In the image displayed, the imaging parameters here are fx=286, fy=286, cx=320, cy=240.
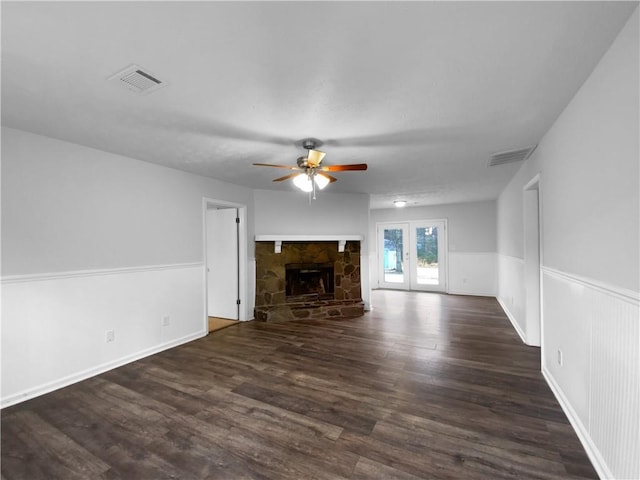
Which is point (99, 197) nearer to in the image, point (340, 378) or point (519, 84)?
point (340, 378)

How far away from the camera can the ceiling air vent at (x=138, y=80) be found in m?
1.66

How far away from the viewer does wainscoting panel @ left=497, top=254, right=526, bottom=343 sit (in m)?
3.92

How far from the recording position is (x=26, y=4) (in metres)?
1.20

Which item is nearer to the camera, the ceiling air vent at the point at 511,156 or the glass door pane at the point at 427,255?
the ceiling air vent at the point at 511,156

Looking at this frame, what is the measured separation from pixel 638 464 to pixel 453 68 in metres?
2.12

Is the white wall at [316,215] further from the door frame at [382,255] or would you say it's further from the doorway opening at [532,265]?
the doorway opening at [532,265]

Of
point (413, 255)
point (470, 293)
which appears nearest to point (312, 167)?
point (413, 255)

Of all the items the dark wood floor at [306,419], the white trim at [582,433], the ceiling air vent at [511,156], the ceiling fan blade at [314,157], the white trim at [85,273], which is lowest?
the dark wood floor at [306,419]

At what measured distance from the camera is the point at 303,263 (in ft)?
17.6

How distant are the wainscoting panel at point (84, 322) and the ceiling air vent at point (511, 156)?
4.15 metres

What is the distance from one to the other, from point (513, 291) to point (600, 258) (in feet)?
11.2

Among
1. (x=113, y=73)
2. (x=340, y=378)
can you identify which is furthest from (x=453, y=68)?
(x=340, y=378)

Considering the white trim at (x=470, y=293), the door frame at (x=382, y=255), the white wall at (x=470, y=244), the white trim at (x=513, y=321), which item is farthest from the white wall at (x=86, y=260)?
the white trim at (x=470, y=293)

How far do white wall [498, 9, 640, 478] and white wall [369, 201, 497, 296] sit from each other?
451 cm
